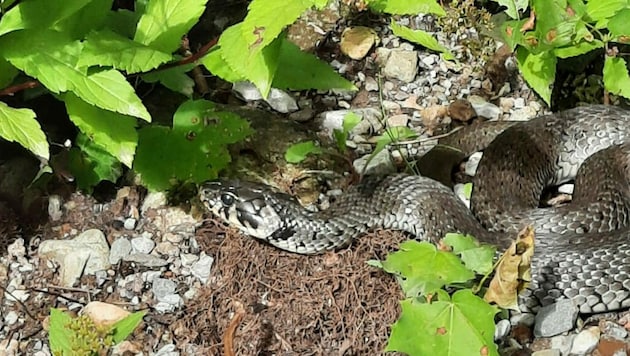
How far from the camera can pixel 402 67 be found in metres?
5.50

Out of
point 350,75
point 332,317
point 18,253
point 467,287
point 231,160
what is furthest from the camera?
point 350,75

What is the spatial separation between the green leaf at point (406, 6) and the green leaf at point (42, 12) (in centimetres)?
134

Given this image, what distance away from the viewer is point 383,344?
13.7 ft

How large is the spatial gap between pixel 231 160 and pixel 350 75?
93 centimetres

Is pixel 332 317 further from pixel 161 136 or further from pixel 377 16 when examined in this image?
pixel 377 16

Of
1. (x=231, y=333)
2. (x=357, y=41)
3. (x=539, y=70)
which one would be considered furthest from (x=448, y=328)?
(x=357, y=41)

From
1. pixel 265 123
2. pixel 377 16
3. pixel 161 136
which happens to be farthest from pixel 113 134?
pixel 377 16

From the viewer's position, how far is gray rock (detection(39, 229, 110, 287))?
15.0ft

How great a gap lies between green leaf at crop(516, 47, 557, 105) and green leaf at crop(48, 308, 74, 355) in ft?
8.37

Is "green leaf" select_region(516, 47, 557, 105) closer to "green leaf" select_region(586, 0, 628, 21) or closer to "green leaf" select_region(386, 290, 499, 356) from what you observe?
"green leaf" select_region(586, 0, 628, 21)

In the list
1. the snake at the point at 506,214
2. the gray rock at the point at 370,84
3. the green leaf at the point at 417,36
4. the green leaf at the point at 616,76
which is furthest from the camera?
the gray rock at the point at 370,84

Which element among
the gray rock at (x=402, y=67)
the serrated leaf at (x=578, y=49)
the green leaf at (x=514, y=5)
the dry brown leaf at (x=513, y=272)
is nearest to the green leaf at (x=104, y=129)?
the dry brown leaf at (x=513, y=272)

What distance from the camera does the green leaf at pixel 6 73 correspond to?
13.9 ft

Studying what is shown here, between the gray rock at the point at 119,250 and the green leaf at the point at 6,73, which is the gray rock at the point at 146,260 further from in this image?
the green leaf at the point at 6,73
